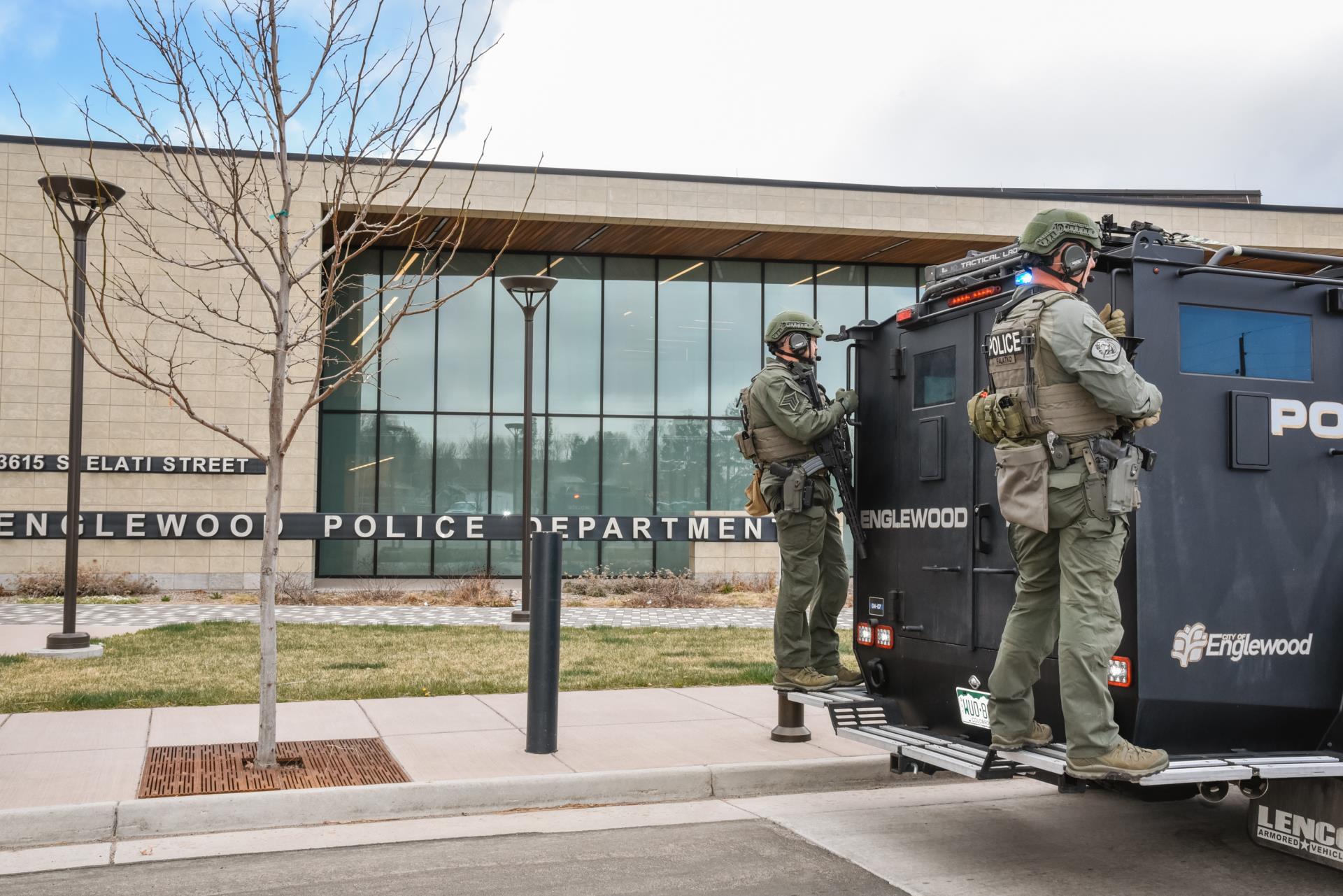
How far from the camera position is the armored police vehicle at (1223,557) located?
482 cm

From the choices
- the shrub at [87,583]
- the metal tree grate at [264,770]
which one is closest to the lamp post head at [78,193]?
the metal tree grate at [264,770]

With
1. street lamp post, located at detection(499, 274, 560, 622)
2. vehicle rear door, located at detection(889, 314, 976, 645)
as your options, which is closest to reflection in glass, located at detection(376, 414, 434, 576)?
street lamp post, located at detection(499, 274, 560, 622)

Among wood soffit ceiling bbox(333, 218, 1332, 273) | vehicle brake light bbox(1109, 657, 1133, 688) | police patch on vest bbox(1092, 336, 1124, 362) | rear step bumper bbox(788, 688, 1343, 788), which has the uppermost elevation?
wood soffit ceiling bbox(333, 218, 1332, 273)

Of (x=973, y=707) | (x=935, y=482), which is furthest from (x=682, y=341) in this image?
(x=973, y=707)

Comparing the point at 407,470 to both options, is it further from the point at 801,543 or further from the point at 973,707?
the point at 973,707

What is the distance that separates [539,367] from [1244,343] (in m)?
22.0

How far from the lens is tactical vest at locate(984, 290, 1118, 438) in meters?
4.80

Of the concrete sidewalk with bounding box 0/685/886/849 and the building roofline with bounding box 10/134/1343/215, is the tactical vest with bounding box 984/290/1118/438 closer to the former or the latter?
the concrete sidewalk with bounding box 0/685/886/849

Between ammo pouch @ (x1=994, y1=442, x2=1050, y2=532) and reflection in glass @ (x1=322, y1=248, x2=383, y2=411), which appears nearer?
ammo pouch @ (x1=994, y1=442, x2=1050, y2=532)

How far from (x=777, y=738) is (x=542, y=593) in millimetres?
1831

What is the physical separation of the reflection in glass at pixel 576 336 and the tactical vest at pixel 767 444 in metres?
19.4

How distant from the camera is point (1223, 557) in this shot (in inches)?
194

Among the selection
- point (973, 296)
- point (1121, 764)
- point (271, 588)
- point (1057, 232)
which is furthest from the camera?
point (271, 588)

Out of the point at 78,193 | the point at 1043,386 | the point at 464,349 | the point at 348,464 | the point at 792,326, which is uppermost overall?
the point at 464,349
